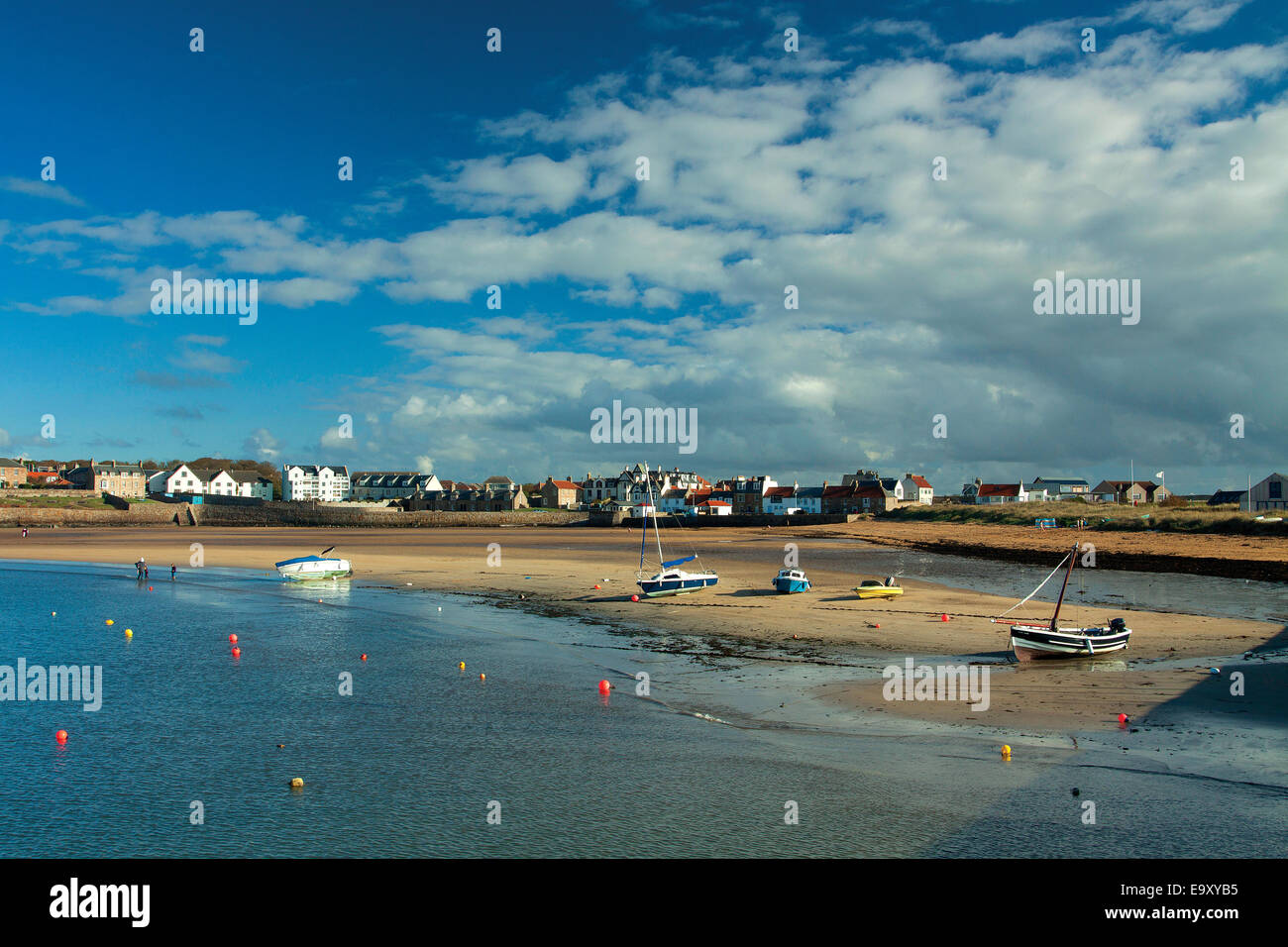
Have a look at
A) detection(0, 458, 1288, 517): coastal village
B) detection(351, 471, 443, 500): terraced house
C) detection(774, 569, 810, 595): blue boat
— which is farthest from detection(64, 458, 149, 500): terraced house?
detection(774, 569, 810, 595): blue boat

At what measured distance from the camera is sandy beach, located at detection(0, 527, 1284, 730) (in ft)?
62.6

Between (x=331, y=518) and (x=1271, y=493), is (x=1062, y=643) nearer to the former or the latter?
(x=1271, y=493)

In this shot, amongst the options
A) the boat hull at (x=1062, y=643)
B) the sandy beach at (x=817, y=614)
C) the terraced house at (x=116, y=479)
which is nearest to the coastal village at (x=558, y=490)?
the terraced house at (x=116, y=479)

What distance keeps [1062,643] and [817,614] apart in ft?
34.0

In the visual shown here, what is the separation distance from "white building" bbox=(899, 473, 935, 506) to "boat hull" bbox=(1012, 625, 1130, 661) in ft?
449

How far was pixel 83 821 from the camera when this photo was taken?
12.1 metres

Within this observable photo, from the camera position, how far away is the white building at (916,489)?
157 metres

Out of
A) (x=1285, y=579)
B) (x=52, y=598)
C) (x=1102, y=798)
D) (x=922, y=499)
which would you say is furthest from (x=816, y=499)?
(x=1102, y=798)

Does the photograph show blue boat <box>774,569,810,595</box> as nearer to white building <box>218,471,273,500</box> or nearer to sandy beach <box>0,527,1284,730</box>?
sandy beach <box>0,527,1284,730</box>

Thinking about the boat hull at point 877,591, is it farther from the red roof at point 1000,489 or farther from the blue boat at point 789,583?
the red roof at point 1000,489

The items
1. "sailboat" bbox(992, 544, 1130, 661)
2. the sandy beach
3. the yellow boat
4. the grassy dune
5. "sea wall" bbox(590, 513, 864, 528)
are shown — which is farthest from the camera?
"sea wall" bbox(590, 513, 864, 528)

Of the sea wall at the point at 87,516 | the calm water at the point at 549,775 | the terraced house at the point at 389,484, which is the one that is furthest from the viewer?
the terraced house at the point at 389,484

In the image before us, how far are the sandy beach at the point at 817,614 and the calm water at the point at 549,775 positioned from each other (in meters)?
2.52

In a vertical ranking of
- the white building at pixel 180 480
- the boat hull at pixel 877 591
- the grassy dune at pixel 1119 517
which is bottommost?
the boat hull at pixel 877 591
